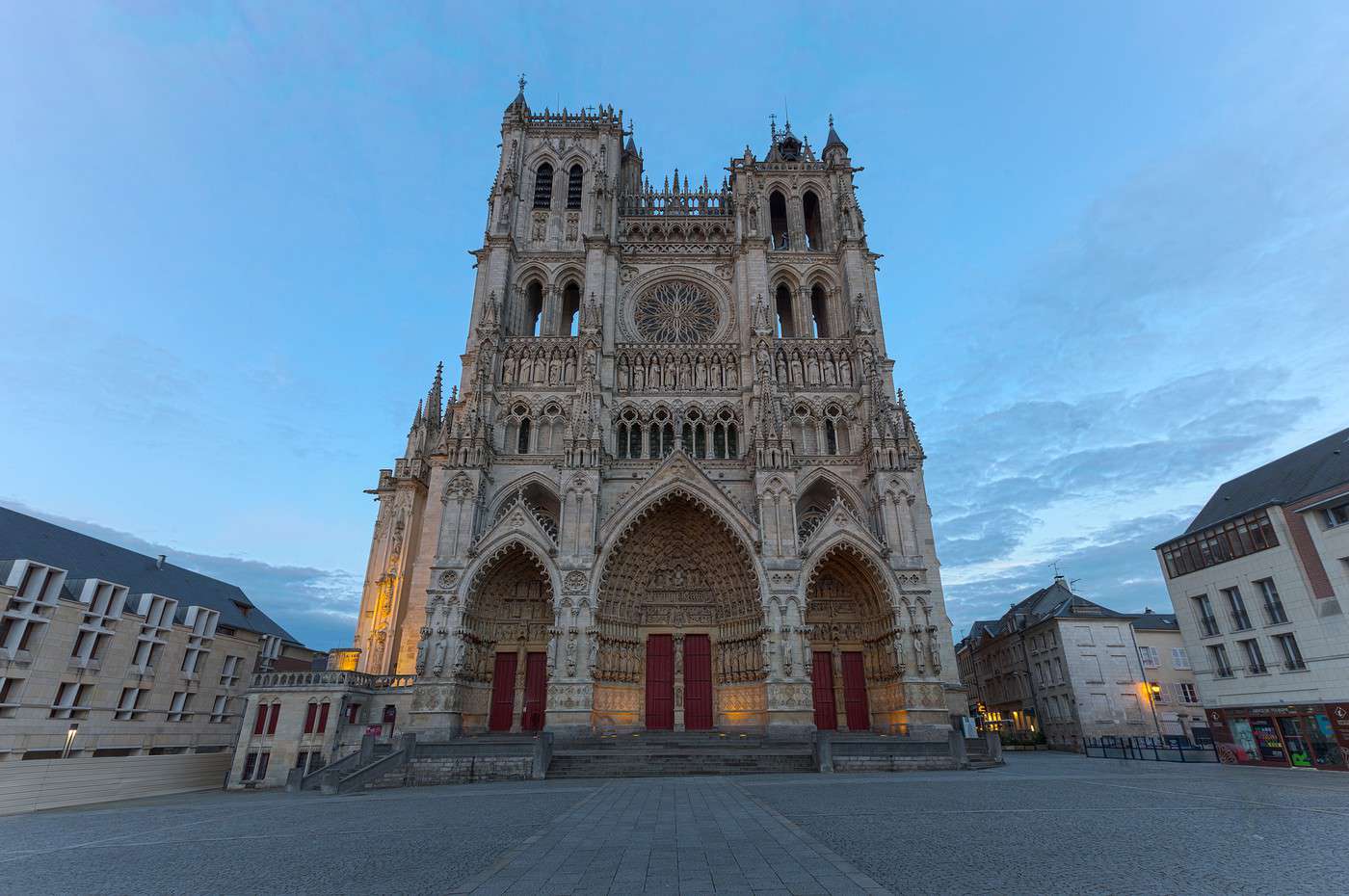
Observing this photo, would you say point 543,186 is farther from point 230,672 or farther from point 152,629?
point 230,672

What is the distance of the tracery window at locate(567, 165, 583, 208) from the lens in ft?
119

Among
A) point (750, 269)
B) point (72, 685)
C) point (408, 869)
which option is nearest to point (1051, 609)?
point (750, 269)

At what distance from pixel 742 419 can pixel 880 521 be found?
7.86 metres

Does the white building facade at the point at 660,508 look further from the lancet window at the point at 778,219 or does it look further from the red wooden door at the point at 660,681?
the lancet window at the point at 778,219

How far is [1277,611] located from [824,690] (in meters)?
16.1

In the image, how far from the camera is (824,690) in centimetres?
2677

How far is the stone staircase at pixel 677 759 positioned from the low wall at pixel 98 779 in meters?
15.6

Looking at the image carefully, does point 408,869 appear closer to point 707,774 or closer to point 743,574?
point 707,774

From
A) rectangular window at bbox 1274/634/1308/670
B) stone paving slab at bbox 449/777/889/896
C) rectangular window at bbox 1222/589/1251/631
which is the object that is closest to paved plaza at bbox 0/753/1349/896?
stone paving slab at bbox 449/777/889/896

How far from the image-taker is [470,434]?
88.8 feet

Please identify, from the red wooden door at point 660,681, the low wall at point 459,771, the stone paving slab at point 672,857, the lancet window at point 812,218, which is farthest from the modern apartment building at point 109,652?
the lancet window at point 812,218

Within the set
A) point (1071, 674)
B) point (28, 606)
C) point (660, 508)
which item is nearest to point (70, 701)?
point (28, 606)

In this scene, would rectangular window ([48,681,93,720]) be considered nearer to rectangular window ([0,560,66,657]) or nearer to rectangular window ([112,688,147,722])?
rectangular window ([112,688,147,722])

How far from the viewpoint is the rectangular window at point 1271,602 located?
21188mm
